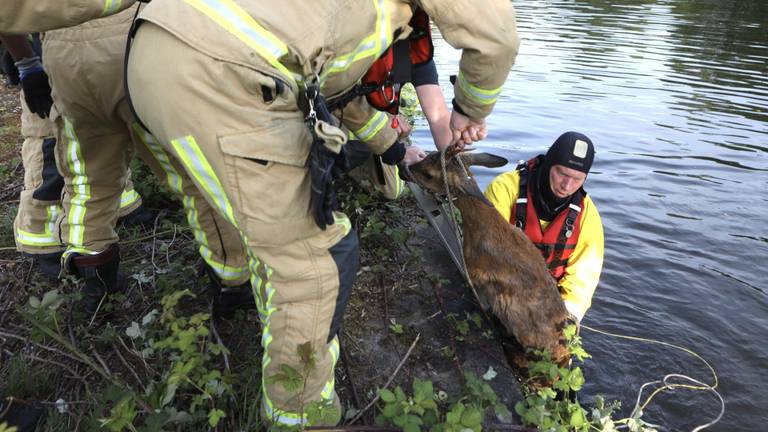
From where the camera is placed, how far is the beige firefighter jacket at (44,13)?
1.42m

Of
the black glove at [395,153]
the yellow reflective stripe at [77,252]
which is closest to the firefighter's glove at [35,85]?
the yellow reflective stripe at [77,252]

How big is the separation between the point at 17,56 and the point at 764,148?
10.4m

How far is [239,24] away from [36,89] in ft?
6.41

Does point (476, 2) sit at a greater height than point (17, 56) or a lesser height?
greater

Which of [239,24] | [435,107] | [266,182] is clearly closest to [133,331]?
[266,182]

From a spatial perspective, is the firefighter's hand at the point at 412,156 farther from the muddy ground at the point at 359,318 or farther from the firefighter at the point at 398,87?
the muddy ground at the point at 359,318

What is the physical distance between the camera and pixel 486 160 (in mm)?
3320

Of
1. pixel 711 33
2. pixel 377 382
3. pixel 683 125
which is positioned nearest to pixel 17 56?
pixel 377 382

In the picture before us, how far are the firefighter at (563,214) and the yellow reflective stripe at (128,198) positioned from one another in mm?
2846

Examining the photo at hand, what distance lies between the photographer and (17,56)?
112 inches

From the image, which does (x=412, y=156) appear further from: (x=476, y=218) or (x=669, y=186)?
(x=669, y=186)

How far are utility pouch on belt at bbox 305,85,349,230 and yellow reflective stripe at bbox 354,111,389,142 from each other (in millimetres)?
1354

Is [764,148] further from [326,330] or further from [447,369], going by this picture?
[326,330]

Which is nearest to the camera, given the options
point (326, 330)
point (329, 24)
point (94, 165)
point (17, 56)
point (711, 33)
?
point (329, 24)
